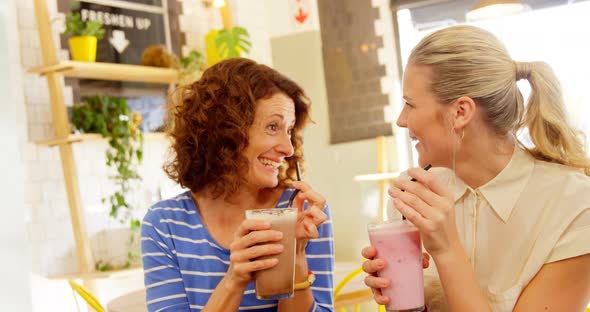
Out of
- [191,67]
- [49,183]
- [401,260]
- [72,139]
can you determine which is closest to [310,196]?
[401,260]

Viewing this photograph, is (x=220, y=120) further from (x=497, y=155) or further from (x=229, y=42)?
(x=229, y=42)

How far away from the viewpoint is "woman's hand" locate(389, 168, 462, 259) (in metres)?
1.36

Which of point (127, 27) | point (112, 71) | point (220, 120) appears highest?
point (127, 27)

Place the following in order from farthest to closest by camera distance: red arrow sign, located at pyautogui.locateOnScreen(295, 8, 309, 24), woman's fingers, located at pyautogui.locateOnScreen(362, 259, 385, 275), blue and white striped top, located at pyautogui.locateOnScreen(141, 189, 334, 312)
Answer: red arrow sign, located at pyautogui.locateOnScreen(295, 8, 309, 24), blue and white striped top, located at pyautogui.locateOnScreen(141, 189, 334, 312), woman's fingers, located at pyautogui.locateOnScreen(362, 259, 385, 275)

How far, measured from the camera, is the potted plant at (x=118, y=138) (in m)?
4.40

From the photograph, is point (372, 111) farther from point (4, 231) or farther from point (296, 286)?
point (4, 231)

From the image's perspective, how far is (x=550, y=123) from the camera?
1.60m

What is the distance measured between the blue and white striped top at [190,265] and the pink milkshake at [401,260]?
1.32 ft

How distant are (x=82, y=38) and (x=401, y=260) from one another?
347 cm

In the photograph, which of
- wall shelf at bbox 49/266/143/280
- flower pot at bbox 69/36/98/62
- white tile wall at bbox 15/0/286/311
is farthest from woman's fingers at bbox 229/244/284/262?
flower pot at bbox 69/36/98/62

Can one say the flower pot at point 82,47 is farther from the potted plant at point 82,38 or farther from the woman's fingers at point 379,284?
the woman's fingers at point 379,284

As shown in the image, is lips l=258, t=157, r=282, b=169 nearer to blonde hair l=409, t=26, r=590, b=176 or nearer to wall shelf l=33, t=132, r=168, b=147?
blonde hair l=409, t=26, r=590, b=176

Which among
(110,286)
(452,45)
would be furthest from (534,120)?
(110,286)

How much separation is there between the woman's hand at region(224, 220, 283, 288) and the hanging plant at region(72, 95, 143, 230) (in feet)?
9.90
